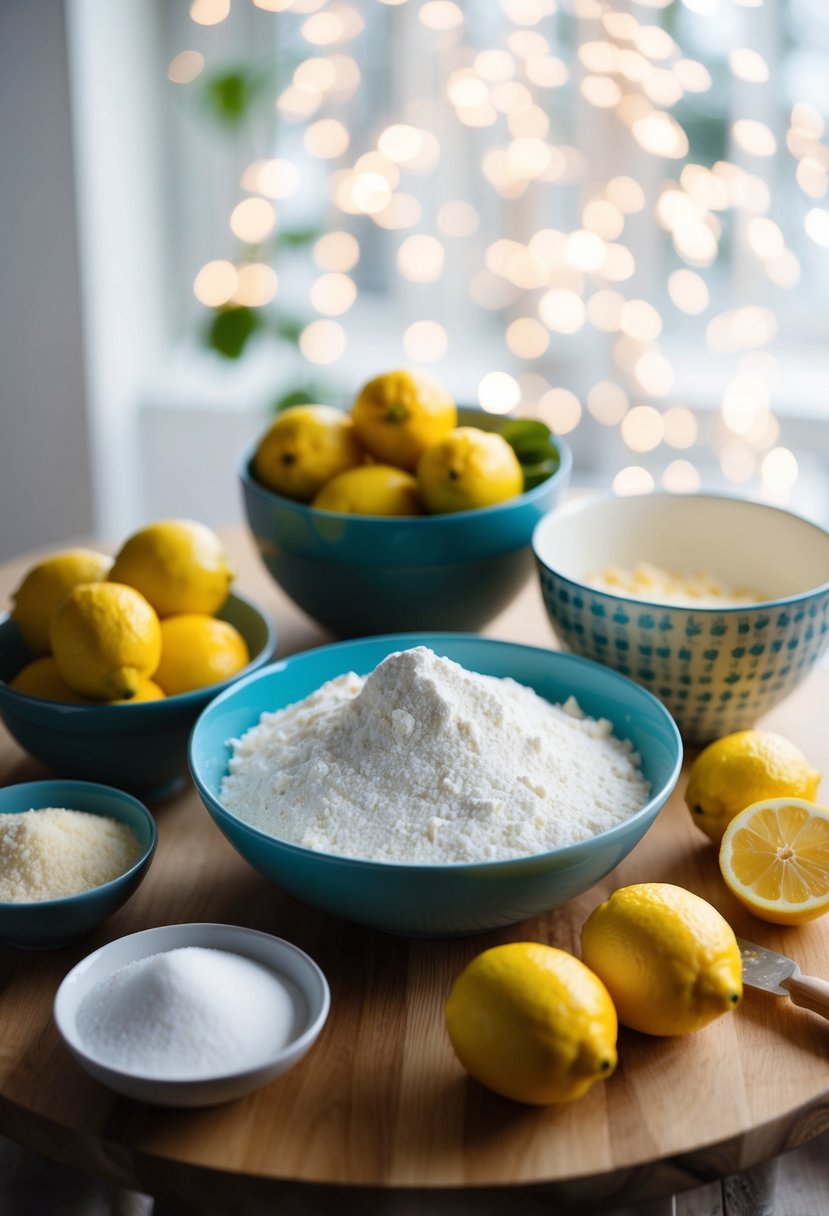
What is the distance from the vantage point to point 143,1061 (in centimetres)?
74

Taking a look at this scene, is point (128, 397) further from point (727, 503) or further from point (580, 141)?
point (727, 503)

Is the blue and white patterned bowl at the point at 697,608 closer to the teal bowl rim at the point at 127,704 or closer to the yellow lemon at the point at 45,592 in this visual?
the teal bowl rim at the point at 127,704

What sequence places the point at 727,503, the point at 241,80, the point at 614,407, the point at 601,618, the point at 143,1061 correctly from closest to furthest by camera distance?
the point at 143,1061 < the point at 601,618 < the point at 727,503 < the point at 241,80 < the point at 614,407

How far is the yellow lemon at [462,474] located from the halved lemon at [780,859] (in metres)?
0.45

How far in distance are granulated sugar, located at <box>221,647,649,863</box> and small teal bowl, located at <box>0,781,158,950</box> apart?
8 cm

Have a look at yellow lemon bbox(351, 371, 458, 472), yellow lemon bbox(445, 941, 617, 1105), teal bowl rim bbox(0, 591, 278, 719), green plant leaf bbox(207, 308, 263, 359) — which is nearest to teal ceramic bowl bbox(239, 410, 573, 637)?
yellow lemon bbox(351, 371, 458, 472)

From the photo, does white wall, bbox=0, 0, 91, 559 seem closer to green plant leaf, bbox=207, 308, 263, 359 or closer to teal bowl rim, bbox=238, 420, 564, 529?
green plant leaf, bbox=207, 308, 263, 359

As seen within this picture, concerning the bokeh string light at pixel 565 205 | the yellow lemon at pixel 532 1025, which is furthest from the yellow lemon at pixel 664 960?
the bokeh string light at pixel 565 205

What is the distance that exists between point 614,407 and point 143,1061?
2132mm

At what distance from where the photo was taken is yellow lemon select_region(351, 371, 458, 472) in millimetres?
1307

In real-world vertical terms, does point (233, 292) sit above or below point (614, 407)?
above

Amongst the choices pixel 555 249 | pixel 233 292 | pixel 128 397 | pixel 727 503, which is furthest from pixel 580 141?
pixel 727 503

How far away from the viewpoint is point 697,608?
3.61ft

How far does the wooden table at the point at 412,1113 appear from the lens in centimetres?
72
